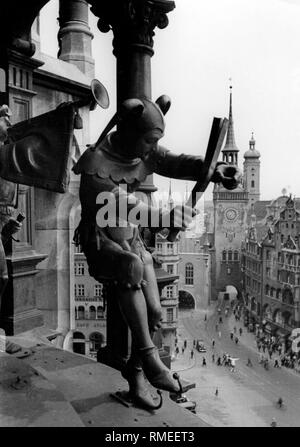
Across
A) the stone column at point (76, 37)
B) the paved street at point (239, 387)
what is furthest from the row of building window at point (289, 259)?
the stone column at point (76, 37)

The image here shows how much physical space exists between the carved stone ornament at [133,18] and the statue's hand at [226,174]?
1200 millimetres

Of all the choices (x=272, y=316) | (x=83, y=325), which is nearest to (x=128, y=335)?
(x=83, y=325)

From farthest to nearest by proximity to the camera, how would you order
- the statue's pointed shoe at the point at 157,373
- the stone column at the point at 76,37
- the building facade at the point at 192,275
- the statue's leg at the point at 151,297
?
the building facade at the point at 192,275, the stone column at the point at 76,37, the statue's leg at the point at 151,297, the statue's pointed shoe at the point at 157,373

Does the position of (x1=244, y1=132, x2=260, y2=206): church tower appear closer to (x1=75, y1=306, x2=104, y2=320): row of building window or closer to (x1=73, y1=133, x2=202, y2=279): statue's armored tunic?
(x1=75, y1=306, x2=104, y2=320): row of building window

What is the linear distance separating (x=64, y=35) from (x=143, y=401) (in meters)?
7.99

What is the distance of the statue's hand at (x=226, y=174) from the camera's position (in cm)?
430

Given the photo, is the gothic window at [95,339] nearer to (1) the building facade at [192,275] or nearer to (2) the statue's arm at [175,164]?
(1) the building facade at [192,275]

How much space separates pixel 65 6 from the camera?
10.3m

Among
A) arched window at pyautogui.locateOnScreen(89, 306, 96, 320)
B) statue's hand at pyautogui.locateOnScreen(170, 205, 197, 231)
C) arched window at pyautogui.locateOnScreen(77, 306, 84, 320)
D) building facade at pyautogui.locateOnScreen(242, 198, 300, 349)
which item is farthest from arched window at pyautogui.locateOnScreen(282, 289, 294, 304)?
statue's hand at pyautogui.locateOnScreen(170, 205, 197, 231)

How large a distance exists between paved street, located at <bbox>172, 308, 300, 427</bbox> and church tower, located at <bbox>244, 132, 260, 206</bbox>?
3532cm

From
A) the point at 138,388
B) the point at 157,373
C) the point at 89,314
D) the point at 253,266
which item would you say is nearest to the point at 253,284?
the point at 253,266

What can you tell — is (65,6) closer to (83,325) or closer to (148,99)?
(148,99)

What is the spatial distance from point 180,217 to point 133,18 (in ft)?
5.65

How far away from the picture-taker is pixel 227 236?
63844 millimetres
